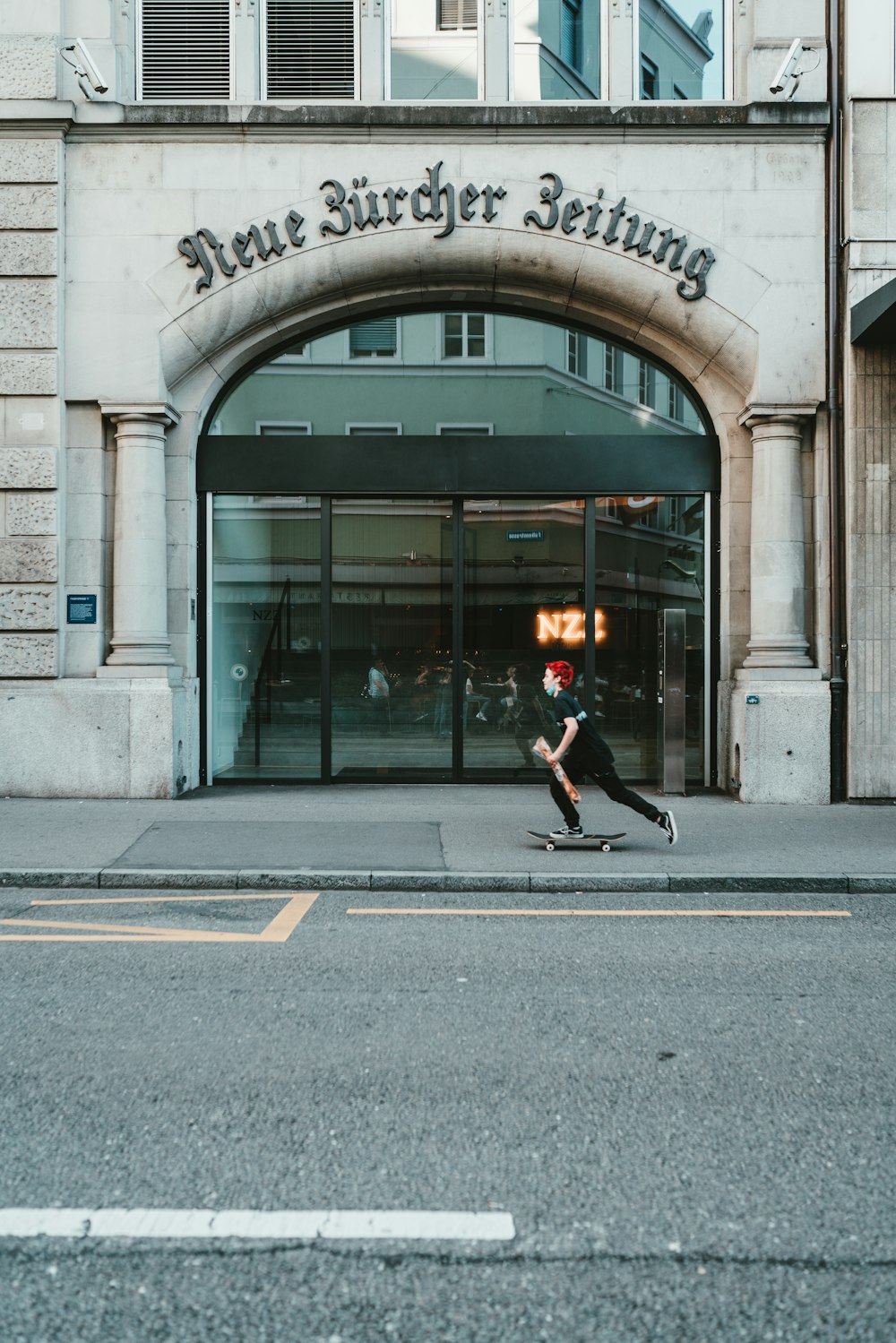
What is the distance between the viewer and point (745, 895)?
322 inches

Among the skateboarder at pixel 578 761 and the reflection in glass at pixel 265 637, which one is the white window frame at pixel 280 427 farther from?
the skateboarder at pixel 578 761

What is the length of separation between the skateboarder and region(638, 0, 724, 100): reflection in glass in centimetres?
776

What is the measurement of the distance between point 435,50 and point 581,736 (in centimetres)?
871

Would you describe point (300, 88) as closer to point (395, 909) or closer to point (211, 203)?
point (211, 203)

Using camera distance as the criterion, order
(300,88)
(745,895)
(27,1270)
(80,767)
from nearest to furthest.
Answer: (27,1270) < (745,895) < (80,767) < (300,88)

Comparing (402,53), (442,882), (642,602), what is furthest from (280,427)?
(442,882)

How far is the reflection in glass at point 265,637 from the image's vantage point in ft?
44.1

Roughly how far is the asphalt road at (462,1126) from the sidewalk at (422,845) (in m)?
1.39

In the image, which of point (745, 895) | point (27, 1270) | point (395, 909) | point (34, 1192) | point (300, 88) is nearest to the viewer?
point (27, 1270)

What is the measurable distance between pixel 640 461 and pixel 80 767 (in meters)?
7.42

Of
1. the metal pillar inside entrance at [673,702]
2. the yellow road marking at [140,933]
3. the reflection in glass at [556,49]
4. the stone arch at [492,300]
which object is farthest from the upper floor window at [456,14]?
the yellow road marking at [140,933]

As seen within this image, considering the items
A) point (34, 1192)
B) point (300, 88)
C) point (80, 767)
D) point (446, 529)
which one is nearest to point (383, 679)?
point (446, 529)

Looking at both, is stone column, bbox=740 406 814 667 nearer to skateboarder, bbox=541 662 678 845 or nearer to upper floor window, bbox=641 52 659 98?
skateboarder, bbox=541 662 678 845

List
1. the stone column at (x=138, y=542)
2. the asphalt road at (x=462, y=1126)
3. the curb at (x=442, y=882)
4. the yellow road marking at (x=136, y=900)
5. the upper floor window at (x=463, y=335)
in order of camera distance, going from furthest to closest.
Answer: the upper floor window at (x=463, y=335)
the stone column at (x=138, y=542)
the curb at (x=442, y=882)
the yellow road marking at (x=136, y=900)
the asphalt road at (x=462, y=1126)
